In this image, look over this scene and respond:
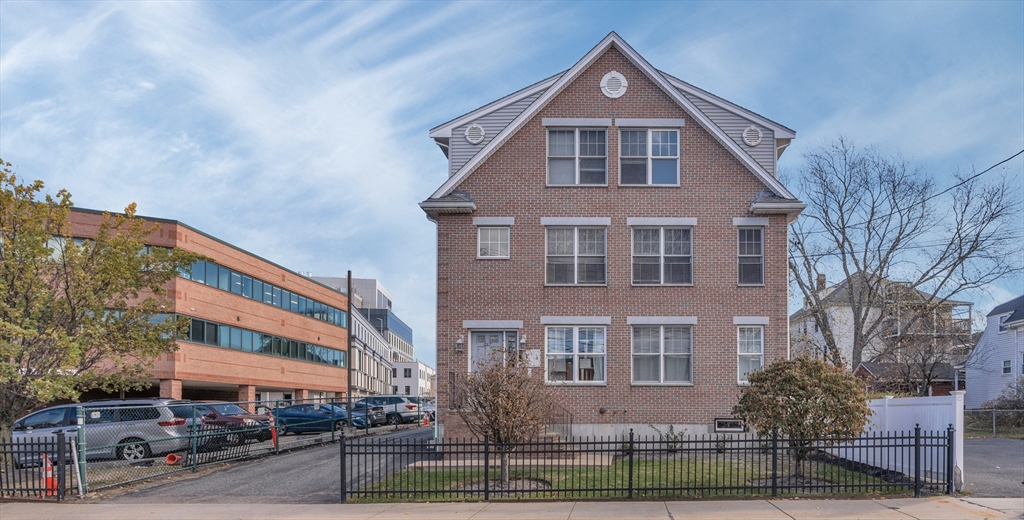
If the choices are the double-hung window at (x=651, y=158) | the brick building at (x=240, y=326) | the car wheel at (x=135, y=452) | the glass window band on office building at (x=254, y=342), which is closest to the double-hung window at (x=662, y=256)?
the double-hung window at (x=651, y=158)

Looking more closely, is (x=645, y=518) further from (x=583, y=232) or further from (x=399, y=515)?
(x=583, y=232)

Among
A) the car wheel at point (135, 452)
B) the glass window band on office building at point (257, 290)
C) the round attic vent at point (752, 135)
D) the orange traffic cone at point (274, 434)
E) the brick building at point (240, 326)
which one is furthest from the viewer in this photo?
the glass window band on office building at point (257, 290)

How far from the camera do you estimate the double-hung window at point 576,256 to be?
79.7 feet

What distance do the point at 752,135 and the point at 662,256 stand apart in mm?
4394

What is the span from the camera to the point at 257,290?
51.6 meters

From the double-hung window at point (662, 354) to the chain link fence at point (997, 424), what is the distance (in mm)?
16206

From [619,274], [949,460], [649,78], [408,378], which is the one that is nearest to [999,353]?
[619,274]

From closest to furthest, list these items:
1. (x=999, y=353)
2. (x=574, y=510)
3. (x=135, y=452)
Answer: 1. (x=574, y=510)
2. (x=135, y=452)
3. (x=999, y=353)

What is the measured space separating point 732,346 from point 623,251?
385 centimetres

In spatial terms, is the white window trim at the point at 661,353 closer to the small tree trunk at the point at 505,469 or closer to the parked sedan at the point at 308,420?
the small tree trunk at the point at 505,469

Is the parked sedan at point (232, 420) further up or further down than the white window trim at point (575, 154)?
further down

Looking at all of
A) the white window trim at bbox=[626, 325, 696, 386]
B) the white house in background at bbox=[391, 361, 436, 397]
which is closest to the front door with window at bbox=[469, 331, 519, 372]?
the white window trim at bbox=[626, 325, 696, 386]

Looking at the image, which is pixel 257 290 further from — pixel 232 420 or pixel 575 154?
pixel 575 154

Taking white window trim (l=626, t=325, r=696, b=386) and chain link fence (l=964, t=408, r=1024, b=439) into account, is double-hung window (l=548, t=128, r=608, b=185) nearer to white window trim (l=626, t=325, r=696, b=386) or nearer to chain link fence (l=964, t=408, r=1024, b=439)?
white window trim (l=626, t=325, r=696, b=386)
